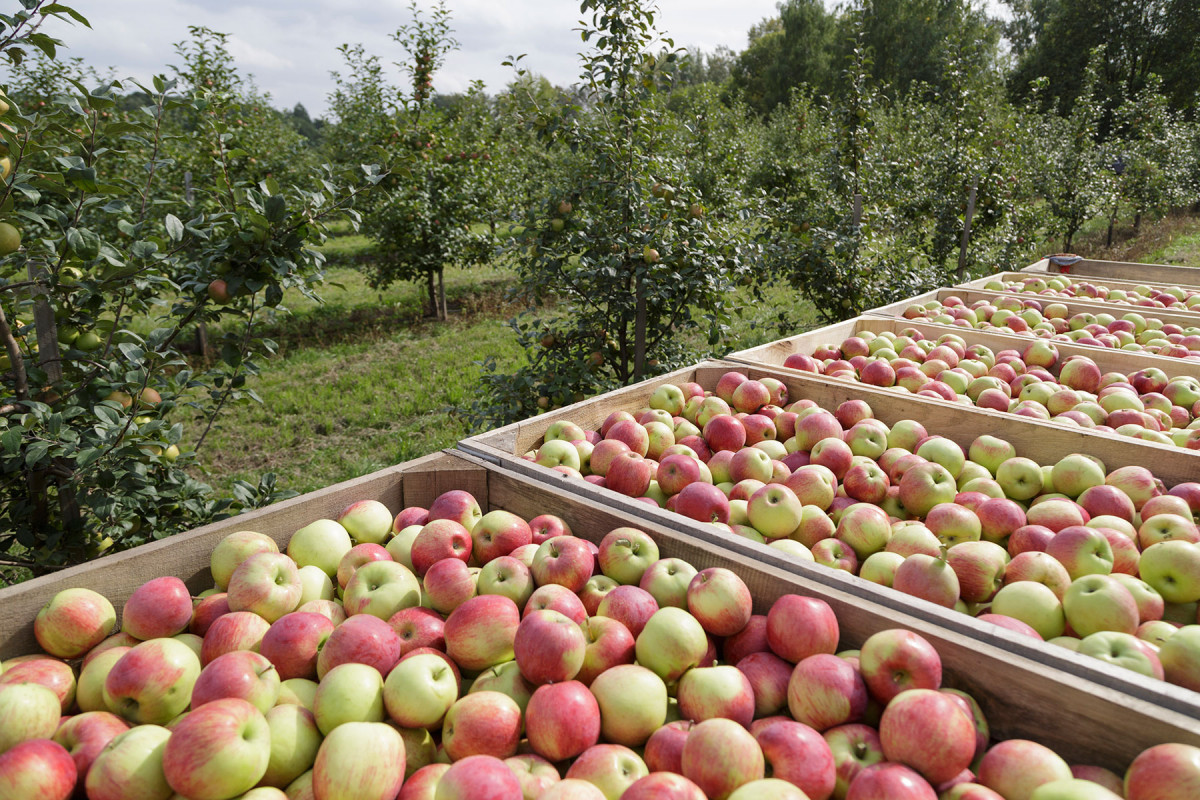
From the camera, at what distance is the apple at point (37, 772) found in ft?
3.64

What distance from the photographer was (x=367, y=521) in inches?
78.4

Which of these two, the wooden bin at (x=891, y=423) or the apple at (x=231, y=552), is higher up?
the wooden bin at (x=891, y=423)

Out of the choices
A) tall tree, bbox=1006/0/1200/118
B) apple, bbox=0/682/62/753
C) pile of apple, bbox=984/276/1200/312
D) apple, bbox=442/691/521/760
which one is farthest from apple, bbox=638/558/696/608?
tall tree, bbox=1006/0/1200/118

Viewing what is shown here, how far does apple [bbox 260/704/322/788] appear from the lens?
4.25 ft

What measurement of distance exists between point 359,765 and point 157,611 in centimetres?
72

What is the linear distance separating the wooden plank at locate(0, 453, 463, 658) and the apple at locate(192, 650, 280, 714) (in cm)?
45

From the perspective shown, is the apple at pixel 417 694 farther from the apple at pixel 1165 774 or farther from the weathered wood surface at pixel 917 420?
the apple at pixel 1165 774

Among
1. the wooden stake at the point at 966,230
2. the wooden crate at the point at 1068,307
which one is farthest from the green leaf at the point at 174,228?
the wooden stake at the point at 966,230

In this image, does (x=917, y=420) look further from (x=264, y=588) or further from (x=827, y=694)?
(x=264, y=588)

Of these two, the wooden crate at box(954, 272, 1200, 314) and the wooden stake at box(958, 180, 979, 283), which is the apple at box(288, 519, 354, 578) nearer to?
the wooden crate at box(954, 272, 1200, 314)

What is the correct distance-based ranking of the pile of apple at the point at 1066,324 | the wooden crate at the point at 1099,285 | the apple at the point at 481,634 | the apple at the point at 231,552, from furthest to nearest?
the wooden crate at the point at 1099,285 < the pile of apple at the point at 1066,324 < the apple at the point at 231,552 < the apple at the point at 481,634

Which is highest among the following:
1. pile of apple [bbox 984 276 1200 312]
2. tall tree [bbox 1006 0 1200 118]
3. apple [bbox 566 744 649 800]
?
tall tree [bbox 1006 0 1200 118]

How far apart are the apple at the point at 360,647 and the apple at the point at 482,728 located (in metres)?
0.20

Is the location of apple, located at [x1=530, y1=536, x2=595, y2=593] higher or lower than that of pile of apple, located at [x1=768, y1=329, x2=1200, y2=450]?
lower
